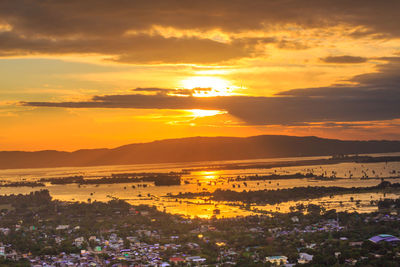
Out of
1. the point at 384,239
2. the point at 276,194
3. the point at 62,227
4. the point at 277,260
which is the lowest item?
the point at 277,260

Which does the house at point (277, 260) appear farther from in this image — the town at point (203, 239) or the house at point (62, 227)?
the house at point (62, 227)

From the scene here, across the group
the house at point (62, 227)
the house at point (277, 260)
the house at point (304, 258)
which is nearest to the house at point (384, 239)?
the house at point (304, 258)

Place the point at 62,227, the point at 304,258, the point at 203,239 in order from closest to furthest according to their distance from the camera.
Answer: the point at 304,258
the point at 203,239
the point at 62,227

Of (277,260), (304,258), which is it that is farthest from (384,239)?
(277,260)

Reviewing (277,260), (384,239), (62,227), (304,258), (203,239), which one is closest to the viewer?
(304,258)

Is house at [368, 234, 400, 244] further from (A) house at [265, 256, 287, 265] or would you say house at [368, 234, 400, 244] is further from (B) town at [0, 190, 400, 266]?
(A) house at [265, 256, 287, 265]

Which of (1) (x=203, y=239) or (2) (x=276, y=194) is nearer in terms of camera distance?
(1) (x=203, y=239)

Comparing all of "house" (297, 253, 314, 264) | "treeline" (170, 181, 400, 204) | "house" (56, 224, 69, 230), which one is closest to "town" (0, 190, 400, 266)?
"house" (297, 253, 314, 264)

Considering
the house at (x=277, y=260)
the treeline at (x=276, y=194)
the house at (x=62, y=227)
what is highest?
the treeline at (x=276, y=194)

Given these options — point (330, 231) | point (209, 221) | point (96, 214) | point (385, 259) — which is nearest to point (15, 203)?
point (96, 214)

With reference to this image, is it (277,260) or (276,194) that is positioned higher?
(276,194)

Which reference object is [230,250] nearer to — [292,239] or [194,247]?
[194,247]

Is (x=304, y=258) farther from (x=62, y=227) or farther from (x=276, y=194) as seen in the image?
(x=276, y=194)
